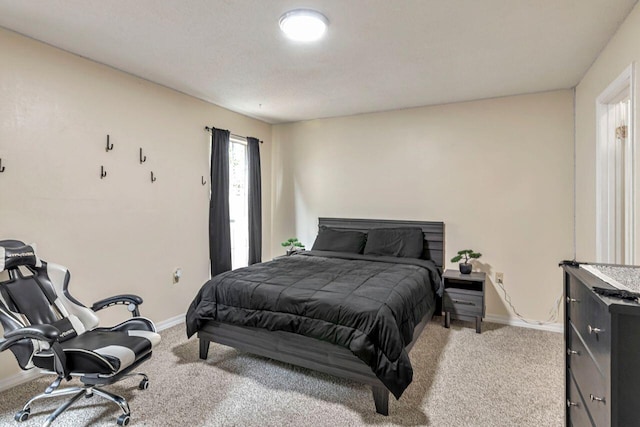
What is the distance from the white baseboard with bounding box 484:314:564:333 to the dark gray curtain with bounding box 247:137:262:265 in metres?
3.03

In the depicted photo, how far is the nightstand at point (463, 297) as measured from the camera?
3453mm

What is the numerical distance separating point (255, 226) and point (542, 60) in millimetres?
3688

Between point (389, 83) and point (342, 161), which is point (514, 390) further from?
point (342, 161)

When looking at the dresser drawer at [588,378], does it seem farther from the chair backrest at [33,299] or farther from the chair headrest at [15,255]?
the chair headrest at [15,255]

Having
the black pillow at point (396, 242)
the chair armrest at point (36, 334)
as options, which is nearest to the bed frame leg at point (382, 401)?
the chair armrest at point (36, 334)

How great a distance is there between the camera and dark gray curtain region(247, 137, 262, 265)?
4730mm

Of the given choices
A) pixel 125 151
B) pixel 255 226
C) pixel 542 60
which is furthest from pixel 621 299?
pixel 255 226

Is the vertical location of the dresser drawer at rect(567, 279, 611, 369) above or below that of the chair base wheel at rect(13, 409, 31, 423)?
above

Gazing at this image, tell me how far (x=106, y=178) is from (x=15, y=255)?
1015 mm

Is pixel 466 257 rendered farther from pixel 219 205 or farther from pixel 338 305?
pixel 219 205

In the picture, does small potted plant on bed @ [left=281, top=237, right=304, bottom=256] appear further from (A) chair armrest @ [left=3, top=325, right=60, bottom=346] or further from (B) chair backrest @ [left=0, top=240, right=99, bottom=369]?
(A) chair armrest @ [left=3, top=325, right=60, bottom=346]

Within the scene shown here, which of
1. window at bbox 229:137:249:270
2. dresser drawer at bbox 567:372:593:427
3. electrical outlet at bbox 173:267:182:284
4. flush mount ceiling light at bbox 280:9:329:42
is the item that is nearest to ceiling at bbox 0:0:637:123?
flush mount ceiling light at bbox 280:9:329:42

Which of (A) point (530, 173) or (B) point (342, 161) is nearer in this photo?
(A) point (530, 173)

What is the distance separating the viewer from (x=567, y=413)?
1616 millimetres
